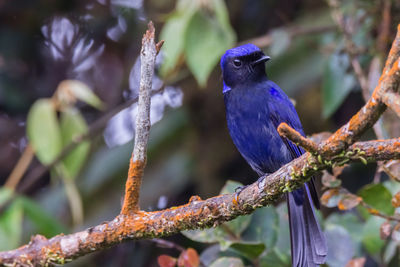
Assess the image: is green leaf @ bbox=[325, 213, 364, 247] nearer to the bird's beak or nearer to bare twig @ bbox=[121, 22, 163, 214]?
the bird's beak

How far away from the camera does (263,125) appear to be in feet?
9.77

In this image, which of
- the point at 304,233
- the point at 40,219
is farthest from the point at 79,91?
the point at 304,233

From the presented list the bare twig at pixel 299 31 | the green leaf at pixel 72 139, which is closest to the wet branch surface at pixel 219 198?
the green leaf at pixel 72 139

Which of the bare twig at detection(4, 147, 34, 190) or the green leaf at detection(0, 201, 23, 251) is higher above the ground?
the bare twig at detection(4, 147, 34, 190)

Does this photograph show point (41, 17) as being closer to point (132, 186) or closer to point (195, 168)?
point (195, 168)

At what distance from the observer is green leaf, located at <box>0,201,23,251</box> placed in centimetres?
319

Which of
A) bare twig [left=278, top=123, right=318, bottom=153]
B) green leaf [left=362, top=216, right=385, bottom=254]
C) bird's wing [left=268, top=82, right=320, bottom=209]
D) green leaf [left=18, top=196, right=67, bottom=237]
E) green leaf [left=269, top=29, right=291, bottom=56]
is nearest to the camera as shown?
bare twig [left=278, top=123, right=318, bottom=153]

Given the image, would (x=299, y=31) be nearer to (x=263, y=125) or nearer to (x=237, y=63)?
(x=237, y=63)

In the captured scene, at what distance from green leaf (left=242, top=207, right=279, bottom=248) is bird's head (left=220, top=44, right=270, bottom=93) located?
2.68ft

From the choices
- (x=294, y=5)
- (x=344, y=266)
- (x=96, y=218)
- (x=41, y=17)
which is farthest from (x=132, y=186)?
(x=41, y=17)

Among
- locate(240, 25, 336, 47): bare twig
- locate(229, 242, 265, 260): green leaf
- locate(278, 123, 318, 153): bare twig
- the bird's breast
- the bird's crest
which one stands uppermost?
locate(240, 25, 336, 47): bare twig

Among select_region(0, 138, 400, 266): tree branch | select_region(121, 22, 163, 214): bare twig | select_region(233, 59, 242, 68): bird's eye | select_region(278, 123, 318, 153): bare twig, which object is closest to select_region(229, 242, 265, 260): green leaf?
select_region(0, 138, 400, 266): tree branch

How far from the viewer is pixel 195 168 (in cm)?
450

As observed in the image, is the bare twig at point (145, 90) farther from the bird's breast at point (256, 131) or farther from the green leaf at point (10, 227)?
the green leaf at point (10, 227)
